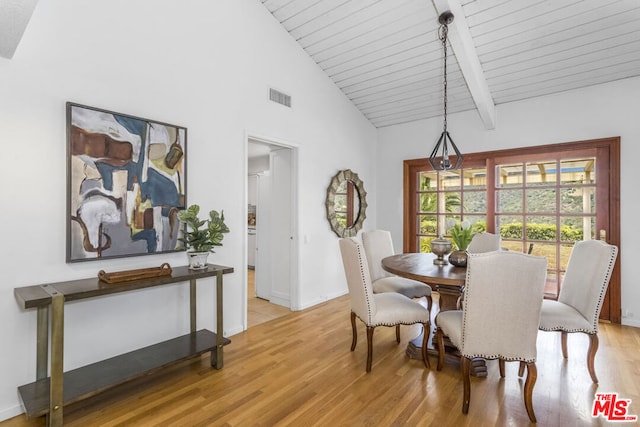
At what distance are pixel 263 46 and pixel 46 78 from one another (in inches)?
82.7

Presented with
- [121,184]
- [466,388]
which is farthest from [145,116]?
[466,388]

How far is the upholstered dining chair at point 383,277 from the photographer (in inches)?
129

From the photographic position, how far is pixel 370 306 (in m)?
2.52

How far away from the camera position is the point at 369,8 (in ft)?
11.0

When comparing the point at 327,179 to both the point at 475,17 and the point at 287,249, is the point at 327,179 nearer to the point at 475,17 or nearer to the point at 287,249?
the point at 287,249

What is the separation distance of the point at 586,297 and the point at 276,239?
3.28 meters

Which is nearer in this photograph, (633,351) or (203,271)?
(203,271)

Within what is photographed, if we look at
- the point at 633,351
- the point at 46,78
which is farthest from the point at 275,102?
the point at 633,351

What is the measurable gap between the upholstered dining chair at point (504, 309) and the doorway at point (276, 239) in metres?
2.36

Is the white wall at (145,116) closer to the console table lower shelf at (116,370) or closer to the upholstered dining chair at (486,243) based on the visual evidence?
the console table lower shelf at (116,370)

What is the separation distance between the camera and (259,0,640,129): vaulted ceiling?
3.02 meters

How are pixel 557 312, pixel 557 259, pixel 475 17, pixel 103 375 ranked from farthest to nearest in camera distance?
pixel 557 259, pixel 475 17, pixel 557 312, pixel 103 375

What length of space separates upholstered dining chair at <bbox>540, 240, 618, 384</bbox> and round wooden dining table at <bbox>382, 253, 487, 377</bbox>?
24.3 inches

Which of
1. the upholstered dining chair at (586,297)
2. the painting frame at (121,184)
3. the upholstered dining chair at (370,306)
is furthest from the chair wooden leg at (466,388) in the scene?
the painting frame at (121,184)
